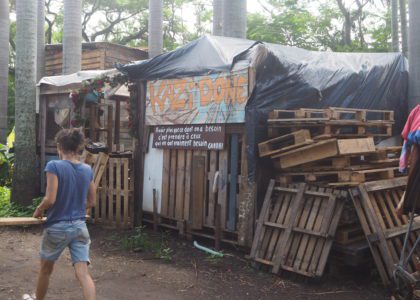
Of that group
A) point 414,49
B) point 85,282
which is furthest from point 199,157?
point 414,49

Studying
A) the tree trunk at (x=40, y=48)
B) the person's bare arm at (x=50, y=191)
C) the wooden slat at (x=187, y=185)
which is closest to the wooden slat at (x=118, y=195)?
the wooden slat at (x=187, y=185)

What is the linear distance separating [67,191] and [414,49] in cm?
625

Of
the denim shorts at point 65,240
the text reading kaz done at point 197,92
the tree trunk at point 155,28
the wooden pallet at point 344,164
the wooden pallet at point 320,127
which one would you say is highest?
the tree trunk at point 155,28

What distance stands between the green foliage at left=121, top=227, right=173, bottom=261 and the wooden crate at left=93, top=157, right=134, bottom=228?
728 mm

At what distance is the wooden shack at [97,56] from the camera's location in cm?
1656

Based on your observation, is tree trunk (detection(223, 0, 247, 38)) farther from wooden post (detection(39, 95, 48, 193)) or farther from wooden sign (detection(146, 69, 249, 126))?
wooden post (detection(39, 95, 48, 193))

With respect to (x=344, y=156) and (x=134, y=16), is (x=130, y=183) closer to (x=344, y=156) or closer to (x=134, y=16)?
(x=344, y=156)

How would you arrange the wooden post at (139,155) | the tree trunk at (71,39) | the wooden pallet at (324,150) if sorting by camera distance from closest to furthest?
the wooden pallet at (324,150)
the wooden post at (139,155)
the tree trunk at (71,39)

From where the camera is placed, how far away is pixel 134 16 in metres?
29.4

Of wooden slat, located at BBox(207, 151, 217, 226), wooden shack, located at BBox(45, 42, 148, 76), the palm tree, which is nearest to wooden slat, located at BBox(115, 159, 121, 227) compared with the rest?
wooden slat, located at BBox(207, 151, 217, 226)

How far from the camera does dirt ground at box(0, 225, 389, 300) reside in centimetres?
521

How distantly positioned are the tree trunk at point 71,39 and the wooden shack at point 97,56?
169 cm

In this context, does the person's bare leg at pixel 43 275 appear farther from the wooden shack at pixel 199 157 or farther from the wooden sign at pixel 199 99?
the wooden sign at pixel 199 99

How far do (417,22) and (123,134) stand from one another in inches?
274
